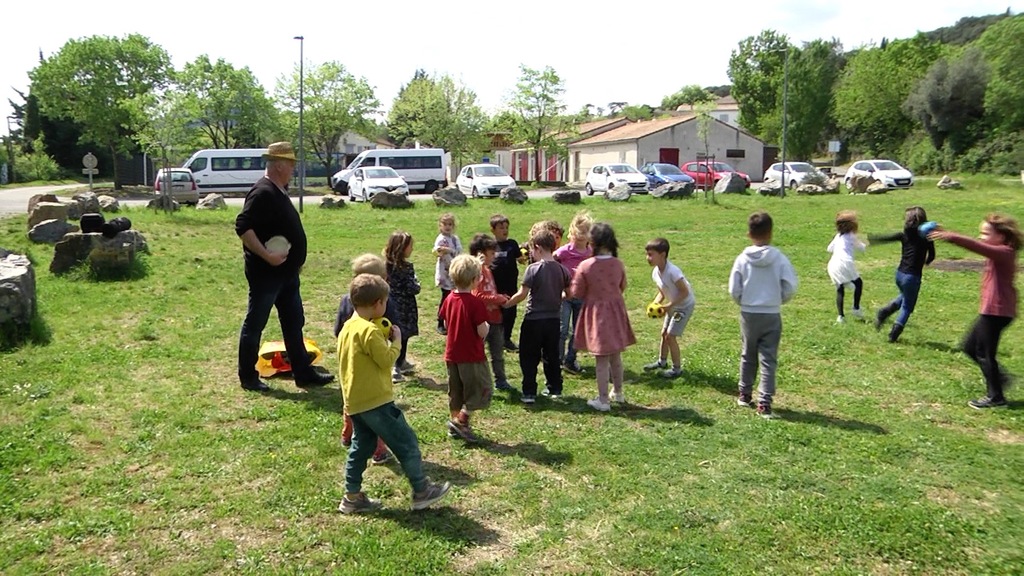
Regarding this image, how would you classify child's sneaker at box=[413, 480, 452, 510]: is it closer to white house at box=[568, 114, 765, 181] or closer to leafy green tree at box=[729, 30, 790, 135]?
white house at box=[568, 114, 765, 181]

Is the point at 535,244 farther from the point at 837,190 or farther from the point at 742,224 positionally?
the point at 837,190

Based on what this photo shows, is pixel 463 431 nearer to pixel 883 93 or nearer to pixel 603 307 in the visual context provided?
pixel 603 307

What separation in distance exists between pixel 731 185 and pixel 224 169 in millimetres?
22024

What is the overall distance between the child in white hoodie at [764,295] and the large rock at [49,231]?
12675 mm

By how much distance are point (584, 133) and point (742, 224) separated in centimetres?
3922

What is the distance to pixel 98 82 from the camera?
40.7m

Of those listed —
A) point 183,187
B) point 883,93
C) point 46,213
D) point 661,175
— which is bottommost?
point 46,213

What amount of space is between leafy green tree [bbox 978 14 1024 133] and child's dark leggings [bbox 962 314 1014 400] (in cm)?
4382

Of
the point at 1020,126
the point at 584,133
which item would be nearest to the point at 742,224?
the point at 1020,126

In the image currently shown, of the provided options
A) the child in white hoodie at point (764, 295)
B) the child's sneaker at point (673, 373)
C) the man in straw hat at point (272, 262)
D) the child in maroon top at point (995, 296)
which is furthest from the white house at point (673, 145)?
the man in straw hat at point (272, 262)

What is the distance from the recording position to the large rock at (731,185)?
30569 millimetres

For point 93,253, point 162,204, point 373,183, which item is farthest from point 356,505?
point 373,183

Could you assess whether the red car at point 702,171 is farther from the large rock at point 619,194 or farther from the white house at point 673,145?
the white house at point 673,145

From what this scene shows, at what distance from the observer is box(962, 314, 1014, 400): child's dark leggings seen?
19.5 ft
